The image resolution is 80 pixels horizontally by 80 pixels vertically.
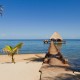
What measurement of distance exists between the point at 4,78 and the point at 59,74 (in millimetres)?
3907

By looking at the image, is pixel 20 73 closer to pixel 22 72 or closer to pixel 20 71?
pixel 22 72

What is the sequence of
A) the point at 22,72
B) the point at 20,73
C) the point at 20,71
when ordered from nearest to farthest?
the point at 20,73
the point at 22,72
the point at 20,71

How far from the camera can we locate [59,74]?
13000 mm

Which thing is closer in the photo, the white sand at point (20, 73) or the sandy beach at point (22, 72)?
the sandy beach at point (22, 72)

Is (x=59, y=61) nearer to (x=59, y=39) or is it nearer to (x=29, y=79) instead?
(x=29, y=79)

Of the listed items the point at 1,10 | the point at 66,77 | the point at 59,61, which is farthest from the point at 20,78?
the point at 59,61

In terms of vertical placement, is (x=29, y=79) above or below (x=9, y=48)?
below

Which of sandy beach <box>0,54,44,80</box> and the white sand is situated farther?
sandy beach <box>0,54,44,80</box>

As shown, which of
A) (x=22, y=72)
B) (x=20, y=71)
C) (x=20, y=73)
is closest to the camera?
(x=20, y=73)

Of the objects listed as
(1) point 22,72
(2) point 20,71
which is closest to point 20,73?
(1) point 22,72

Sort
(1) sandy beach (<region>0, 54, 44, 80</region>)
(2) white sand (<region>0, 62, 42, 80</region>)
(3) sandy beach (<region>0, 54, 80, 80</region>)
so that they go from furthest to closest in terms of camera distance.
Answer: (1) sandy beach (<region>0, 54, 44, 80</region>) → (2) white sand (<region>0, 62, 42, 80</region>) → (3) sandy beach (<region>0, 54, 80, 80</region>)

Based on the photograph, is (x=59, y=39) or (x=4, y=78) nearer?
(x=4, y=78)

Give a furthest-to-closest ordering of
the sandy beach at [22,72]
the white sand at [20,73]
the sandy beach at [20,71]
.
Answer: the sandy beach at [20,71], the white sand at [20,73], the sandy beach at [22,72]

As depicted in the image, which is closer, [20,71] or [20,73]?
[20,73]
